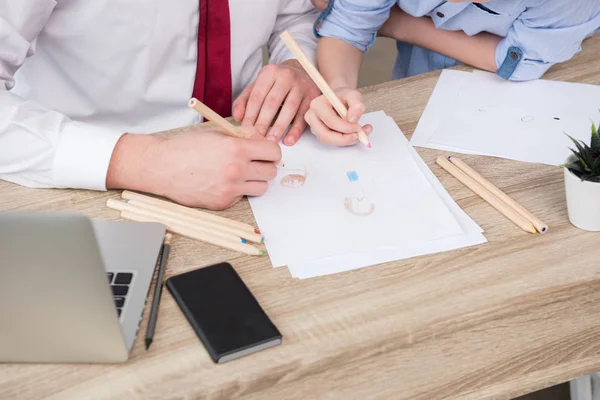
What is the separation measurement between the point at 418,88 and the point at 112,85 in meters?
0.56

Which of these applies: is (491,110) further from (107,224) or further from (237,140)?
(107,224)

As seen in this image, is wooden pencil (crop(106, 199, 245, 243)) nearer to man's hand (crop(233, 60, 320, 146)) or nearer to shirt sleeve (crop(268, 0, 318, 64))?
man's hand (crop(233, 60, 320, 146))

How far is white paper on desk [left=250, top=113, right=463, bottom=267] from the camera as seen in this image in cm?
95

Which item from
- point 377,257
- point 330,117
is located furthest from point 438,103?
point 377,257

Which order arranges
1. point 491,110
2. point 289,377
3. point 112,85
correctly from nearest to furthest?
point 289,377
point 491,110
point 112,85

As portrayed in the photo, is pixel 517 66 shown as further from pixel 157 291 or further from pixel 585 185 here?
pixel 157 291

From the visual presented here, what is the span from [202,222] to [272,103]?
323 millimetres

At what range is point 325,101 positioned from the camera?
1154 mm

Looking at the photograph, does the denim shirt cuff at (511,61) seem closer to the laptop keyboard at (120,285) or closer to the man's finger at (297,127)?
the man's finger at (297,127)

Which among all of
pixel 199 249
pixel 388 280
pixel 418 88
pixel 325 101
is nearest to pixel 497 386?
pixel 388 280

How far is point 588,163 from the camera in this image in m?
0.93

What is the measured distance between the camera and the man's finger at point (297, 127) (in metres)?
1.16

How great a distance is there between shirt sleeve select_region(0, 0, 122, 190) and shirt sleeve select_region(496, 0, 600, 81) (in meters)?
0.72

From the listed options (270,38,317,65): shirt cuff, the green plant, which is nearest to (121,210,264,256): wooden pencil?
the green plant
